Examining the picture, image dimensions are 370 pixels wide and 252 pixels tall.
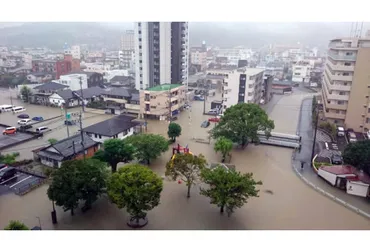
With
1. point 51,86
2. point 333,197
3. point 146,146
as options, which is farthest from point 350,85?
point 51,86

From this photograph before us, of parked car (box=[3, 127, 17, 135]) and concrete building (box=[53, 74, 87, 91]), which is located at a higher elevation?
concrete building (box=[53, 74, 87, 91])

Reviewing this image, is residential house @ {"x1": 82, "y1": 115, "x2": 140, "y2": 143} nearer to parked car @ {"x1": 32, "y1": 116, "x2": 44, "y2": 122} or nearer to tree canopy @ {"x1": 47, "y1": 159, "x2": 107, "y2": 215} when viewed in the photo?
tree canopy @ {"x1": 47, "y1": 159, "x2": 107, "y2": 215}

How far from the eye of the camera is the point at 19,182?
6016 mm

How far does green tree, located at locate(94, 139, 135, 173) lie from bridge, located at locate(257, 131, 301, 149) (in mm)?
3952

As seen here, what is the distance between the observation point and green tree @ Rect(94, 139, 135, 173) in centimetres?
612

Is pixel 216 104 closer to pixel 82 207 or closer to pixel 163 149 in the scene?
pixel 163 149

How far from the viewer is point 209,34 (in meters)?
57.1

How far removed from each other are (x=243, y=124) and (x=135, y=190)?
4.30m

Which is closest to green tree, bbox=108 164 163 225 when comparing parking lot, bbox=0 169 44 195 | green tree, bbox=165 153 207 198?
green tree, bbox=165 153 207 198

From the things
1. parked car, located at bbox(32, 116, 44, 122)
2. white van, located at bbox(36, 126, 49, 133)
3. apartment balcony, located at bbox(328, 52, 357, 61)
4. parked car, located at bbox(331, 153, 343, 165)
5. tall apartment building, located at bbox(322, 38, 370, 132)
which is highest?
apartment balcony, located at bbox(328, 52, 357, 61)

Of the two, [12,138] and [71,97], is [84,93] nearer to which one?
[71,97]

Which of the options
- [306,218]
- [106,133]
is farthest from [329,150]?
[106,133]

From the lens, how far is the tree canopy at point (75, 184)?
442 centimetres

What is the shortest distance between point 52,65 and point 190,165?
1983 cm
